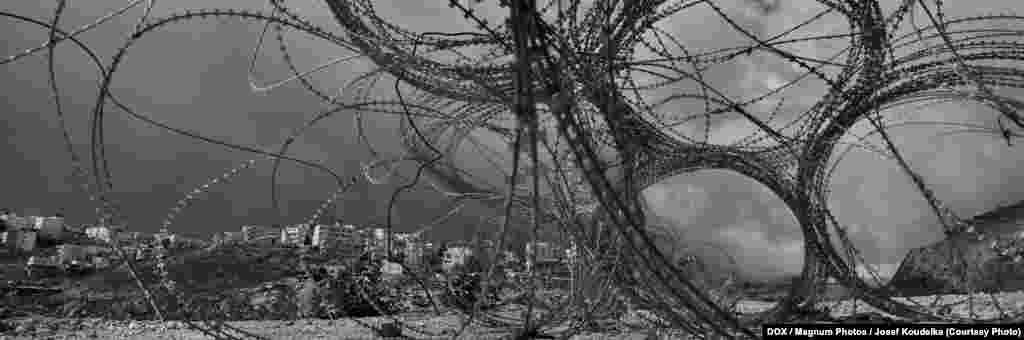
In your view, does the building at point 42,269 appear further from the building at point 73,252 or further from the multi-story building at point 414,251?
the multi-story building at point 414,251

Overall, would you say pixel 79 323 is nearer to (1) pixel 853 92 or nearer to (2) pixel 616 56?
(2) pixel 616 56

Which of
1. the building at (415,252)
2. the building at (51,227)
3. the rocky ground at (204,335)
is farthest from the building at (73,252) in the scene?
the building at (415,252)

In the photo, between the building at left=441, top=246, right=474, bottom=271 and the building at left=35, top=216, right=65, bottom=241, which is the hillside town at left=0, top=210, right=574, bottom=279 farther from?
the building at left=35, top=216, right=65, bottom=241

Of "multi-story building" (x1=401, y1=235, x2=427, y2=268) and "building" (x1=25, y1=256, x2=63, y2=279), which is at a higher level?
"multi-story building" (x1=401, y1=235, x2=427, y2=268)

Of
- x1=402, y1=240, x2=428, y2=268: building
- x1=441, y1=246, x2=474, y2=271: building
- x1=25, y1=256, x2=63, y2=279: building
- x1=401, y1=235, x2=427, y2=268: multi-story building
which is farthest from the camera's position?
x1=25, y1=256, x2=63, y2=279: building

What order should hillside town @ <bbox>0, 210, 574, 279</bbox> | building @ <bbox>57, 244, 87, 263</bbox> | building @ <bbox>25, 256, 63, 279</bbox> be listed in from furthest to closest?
building @ <bbox>57, 244, 87, 263</bbox> → building @ <bbox>25, 256, 63, 279</bbox> → hillside town @ <bbox>0, 210, 574, 279</bbox>

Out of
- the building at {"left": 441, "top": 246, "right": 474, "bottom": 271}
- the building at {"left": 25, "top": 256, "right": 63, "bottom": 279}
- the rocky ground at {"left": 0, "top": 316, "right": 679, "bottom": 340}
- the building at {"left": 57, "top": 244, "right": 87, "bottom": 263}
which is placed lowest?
the building at {"left": 57, "top": 244, "right": 87, "bottom": 263}

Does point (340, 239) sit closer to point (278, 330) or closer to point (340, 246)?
point (340, 246)

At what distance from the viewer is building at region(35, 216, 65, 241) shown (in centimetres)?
6144

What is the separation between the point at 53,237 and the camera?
202 feet

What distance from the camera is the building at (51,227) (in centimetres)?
6144

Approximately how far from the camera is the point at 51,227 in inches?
2525

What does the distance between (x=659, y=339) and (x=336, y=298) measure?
645 centimetres

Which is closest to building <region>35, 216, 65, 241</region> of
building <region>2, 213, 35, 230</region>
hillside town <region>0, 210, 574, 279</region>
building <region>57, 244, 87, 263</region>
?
building <region>2, 213, 35, 230</region>
